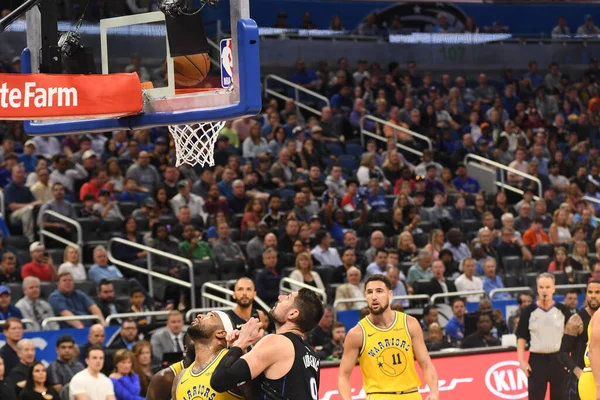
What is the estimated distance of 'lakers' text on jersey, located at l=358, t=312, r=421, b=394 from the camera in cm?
889

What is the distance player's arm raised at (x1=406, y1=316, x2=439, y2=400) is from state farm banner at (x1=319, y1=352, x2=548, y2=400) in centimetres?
299

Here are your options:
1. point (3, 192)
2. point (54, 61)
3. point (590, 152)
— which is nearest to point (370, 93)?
point (590, 152)

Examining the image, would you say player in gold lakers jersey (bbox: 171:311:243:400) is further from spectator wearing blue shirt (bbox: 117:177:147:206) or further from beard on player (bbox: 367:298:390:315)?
spectator wearing blue shirt (bbox: 117:177:147:206)

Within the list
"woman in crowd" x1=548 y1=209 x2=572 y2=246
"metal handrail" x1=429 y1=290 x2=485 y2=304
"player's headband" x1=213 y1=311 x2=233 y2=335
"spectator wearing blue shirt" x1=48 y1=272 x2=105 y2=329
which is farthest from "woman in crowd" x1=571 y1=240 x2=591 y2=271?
"player's headband" x1=213 y1=311 x2=233 y2=335

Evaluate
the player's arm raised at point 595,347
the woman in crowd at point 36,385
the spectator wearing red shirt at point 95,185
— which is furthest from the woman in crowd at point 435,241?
the player's arm raised at point 595,347

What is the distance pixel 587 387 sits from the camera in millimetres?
9023

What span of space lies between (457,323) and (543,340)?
3070 mm

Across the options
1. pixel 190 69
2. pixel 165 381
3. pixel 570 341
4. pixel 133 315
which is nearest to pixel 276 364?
pixel 165 381

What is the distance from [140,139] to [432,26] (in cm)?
1080

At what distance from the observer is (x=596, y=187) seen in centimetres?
2123

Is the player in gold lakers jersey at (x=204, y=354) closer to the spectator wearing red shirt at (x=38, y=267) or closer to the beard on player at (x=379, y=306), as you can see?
the beard on player at (x=379, y=306)

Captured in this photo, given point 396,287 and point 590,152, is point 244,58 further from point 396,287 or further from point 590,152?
point 590,152

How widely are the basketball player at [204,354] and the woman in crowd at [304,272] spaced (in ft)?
25.7

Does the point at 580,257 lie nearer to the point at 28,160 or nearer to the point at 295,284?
the point at 295,284
